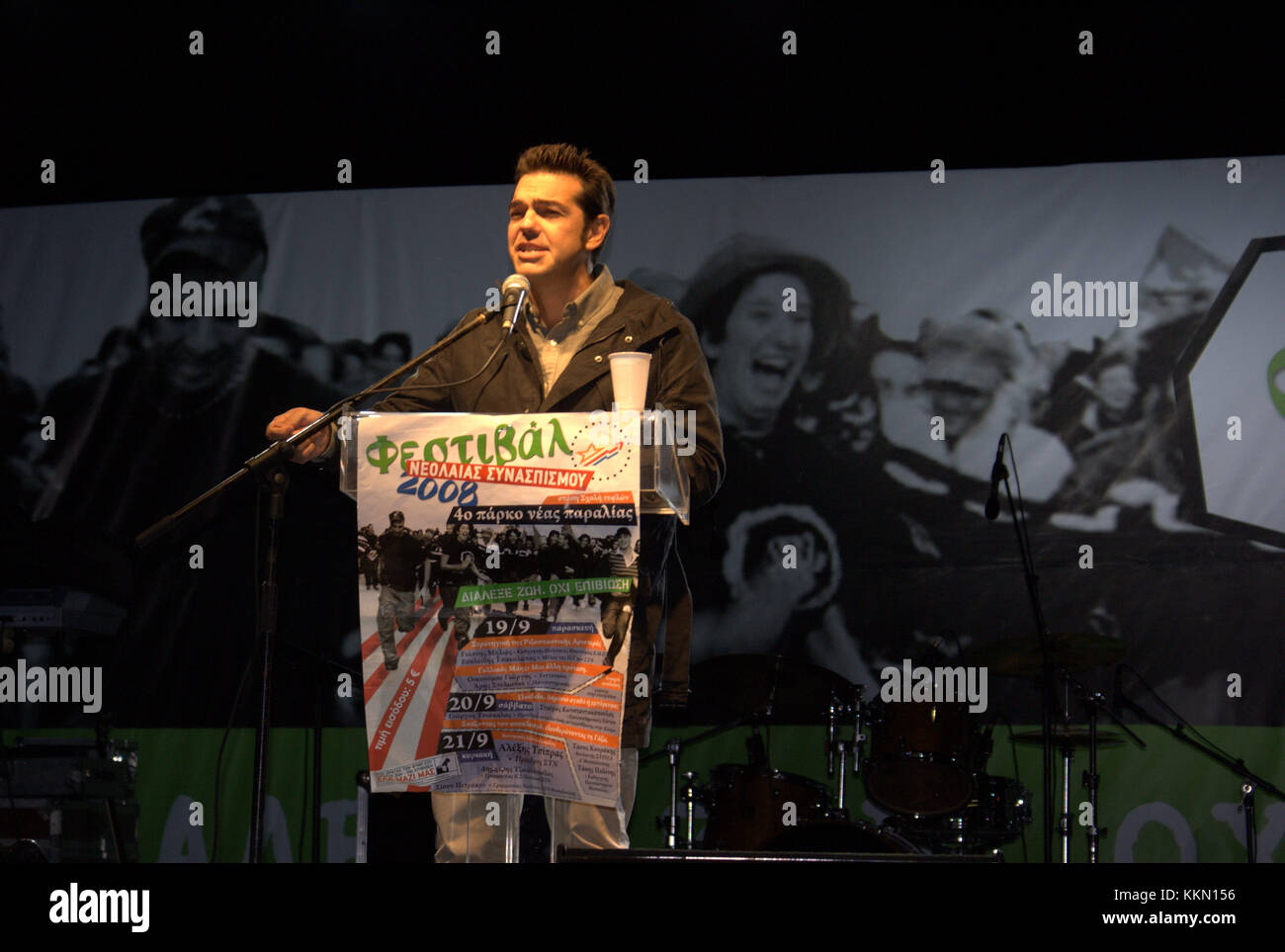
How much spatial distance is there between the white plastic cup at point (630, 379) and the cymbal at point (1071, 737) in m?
2.77

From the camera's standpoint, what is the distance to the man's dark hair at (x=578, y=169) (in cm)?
286

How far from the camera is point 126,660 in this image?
5.04 metres

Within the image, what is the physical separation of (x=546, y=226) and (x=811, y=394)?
2.41 meters

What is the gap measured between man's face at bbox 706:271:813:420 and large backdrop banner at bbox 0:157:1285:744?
1cm

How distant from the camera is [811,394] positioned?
5051mm

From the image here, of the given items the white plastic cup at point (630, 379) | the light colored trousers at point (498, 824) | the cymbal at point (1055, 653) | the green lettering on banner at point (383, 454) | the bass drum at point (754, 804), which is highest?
the white plastic cup at point (630, 379)

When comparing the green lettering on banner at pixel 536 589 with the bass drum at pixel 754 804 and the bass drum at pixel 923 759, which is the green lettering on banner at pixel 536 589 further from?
the bass drum at pixel 923 759

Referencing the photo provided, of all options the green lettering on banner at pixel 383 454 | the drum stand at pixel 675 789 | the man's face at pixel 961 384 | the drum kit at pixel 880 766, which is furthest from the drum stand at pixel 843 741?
the green lettering on banner at pixel 383 454

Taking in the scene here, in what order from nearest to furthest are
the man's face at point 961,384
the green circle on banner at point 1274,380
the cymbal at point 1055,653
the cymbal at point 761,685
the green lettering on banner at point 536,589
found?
the green lettering on banner at point 536,589, the cymbal at point 1055,653, the cymbal at point 761,685, the green circle on banner at point 1274,380, the man's face at point 961,384

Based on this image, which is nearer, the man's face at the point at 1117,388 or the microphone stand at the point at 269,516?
the microphone stand at the point at 269,516

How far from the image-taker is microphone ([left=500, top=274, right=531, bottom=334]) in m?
2.51

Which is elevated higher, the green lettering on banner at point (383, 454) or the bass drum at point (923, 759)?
the green lettering on banner at point (383, 454)
